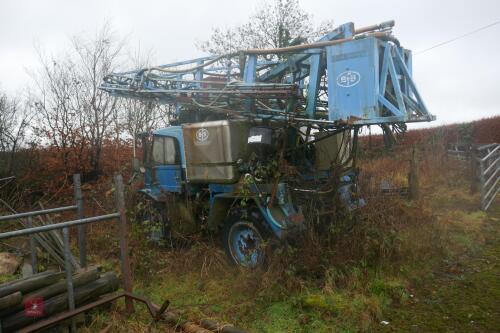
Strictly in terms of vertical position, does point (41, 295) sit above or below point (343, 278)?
above

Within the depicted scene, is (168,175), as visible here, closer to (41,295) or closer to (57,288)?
(57,288)

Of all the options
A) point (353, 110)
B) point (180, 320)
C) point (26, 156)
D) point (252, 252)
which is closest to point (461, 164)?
point (353, 110)

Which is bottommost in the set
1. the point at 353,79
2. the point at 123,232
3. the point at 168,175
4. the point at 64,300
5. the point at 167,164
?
the point at 64,300

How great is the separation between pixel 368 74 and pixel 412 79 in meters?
1.12

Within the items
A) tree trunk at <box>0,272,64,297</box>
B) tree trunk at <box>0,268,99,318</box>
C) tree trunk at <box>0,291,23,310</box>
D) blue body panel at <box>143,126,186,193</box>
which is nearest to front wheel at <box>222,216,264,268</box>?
blue body panel at <box>143,126,186,193</box>

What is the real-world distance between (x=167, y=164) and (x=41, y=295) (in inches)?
145

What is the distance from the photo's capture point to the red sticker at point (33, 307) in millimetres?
3698

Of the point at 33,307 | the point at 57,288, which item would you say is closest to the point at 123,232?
the point at 57,288

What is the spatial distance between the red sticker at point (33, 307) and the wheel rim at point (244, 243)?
2.58m

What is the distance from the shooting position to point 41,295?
3836 mm

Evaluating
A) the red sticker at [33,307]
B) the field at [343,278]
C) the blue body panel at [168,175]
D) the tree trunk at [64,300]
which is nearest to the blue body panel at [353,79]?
the field at [343,278]

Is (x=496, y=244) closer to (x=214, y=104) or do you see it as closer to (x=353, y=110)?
(x=353, y=110)

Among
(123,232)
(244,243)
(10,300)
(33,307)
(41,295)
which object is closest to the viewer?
(10,300)

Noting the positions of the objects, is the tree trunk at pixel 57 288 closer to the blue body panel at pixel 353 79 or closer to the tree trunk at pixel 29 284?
the tree trunk at pixel 29 284
